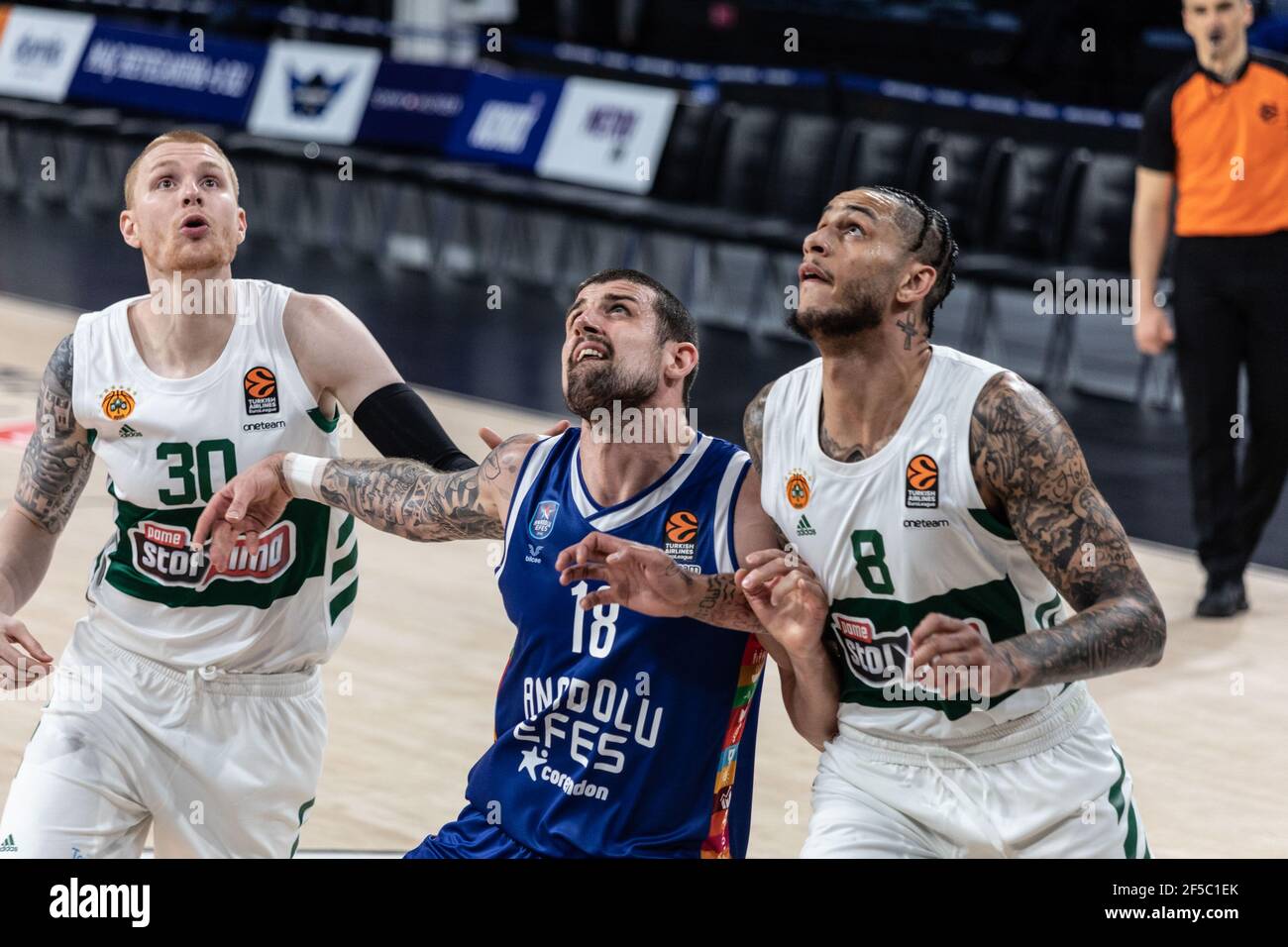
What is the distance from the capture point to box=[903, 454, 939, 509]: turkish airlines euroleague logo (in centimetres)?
360

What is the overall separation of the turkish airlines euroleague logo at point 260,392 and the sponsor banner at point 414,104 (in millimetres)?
10085

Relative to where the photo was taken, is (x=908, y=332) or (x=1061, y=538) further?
(x=908, y=332)

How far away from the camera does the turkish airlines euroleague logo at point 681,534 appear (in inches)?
146

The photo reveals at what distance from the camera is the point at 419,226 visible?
15500 mm

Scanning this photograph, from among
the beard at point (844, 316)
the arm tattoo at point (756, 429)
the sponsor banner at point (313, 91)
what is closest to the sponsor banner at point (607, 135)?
the sponsor banner at point (313, 91)

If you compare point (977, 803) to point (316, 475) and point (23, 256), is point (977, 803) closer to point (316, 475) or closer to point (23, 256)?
point (316, 475)

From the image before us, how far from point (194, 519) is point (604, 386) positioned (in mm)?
1067

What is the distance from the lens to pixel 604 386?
3721mm

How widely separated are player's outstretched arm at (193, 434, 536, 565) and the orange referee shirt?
4290 millimetres

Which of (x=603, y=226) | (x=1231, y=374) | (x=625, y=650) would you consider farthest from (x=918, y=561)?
(x=603, y=226)

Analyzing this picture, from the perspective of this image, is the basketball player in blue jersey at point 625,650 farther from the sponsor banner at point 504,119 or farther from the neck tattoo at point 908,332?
the sponsor banner at point 504,119

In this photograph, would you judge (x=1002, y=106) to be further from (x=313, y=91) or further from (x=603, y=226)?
(x=313, y=91)

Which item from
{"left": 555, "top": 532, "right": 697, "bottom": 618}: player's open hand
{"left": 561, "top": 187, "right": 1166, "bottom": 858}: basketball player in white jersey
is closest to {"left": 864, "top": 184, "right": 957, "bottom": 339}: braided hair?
{"left": 561, "top": 187, "right": 1166, "bottom": 858}: basketball player in white jersey

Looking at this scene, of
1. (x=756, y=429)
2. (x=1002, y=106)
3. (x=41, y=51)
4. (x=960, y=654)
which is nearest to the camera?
(x=960, y=654)
